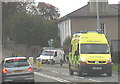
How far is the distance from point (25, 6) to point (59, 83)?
216 feet

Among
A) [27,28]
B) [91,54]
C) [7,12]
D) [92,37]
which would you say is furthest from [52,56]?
[91,54]

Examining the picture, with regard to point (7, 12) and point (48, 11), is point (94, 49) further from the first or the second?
point (48, 11)

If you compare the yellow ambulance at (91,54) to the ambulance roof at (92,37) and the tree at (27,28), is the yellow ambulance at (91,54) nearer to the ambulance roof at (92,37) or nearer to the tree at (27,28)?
the ambulance roof at (92,37)

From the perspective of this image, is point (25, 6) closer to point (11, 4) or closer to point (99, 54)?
point (11, 4)

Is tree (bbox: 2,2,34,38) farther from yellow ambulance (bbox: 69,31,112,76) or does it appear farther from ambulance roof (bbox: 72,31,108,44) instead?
ambulance roof (bbox: 72,31,108,44)

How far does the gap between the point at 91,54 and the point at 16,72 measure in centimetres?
720

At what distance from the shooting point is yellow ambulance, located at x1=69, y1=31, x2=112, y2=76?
24.2 meters

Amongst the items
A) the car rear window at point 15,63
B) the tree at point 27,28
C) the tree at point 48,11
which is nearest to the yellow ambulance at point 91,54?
the car rear window at point 15,63

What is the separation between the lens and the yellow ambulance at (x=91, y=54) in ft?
79.5

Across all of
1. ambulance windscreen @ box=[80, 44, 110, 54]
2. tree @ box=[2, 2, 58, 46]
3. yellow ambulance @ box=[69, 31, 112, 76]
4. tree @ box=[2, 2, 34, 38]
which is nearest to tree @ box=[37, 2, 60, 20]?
tree @ box=[2, 2, 34, 38]

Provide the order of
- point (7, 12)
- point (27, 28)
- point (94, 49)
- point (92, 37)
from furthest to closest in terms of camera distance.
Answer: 1. point (7, 12)
2. point (27, 28)
3. point (92, 37)
4. point (94, 49)

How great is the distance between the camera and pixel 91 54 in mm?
24797

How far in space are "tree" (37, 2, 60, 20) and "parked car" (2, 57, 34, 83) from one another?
71.9 meters

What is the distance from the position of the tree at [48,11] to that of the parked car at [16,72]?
71943mm
